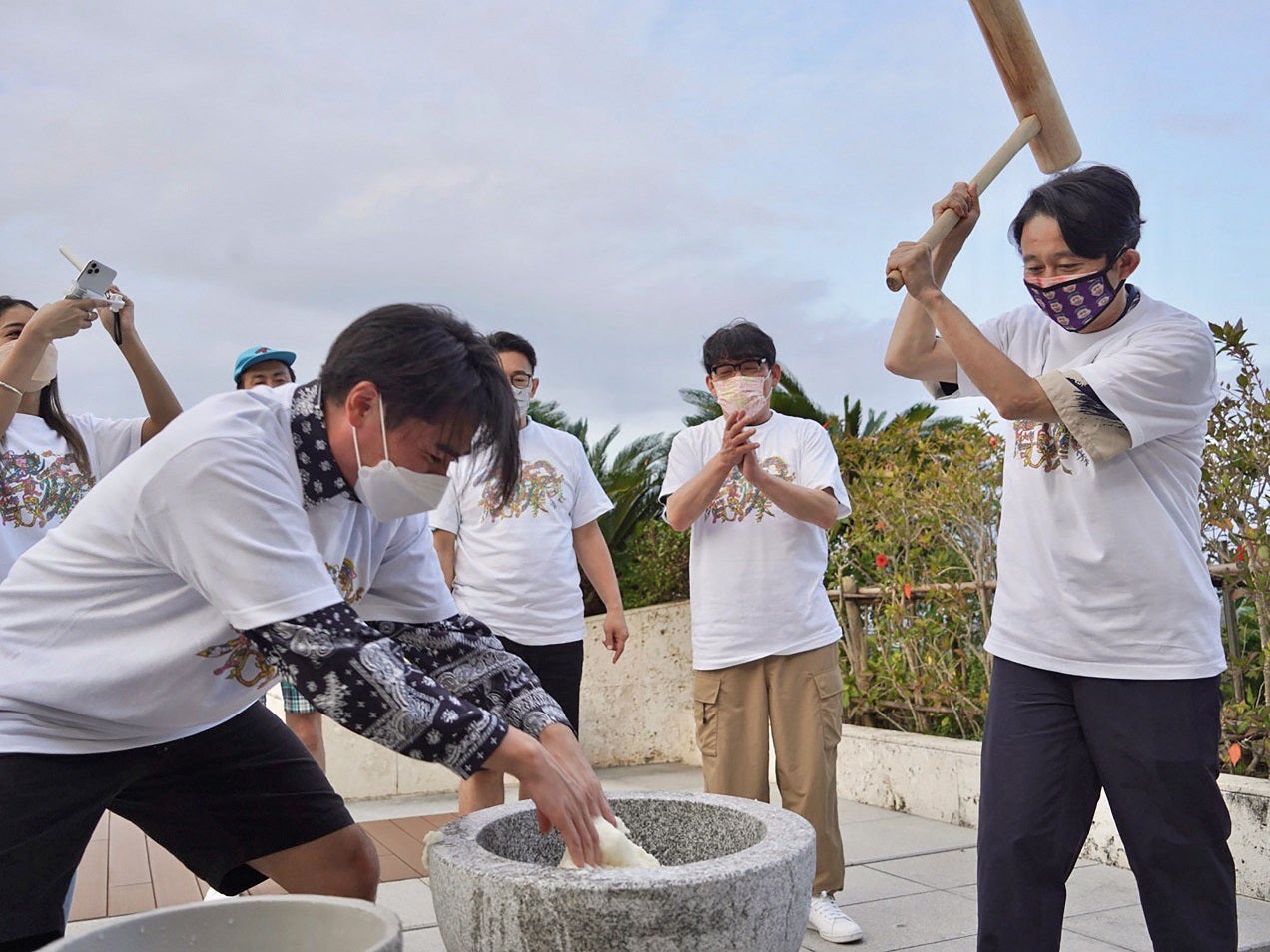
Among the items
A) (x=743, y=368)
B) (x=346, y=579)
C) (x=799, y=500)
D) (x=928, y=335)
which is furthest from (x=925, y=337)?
(x=346, y=579)

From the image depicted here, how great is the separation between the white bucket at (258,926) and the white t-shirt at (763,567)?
7.25 ft

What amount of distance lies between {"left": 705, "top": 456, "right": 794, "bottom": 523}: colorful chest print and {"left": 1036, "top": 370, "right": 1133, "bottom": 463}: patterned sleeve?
1.42 metres

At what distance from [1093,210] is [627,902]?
1804 mm

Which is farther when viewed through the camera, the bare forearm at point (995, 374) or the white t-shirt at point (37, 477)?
the white t-shirt at point (37, 477)

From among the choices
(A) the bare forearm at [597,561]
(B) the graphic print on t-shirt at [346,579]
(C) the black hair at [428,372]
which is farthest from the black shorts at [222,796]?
(A) the bare forearm at [597,561]

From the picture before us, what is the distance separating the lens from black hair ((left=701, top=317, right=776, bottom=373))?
3.92m

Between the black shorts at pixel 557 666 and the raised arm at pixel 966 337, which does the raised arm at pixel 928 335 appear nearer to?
the raised arm at pixel 966 337

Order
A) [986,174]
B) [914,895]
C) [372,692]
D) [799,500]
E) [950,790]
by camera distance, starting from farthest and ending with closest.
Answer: [950,790], [914,895], [799,500], [986,174], [372,692]

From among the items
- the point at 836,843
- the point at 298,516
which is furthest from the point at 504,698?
the point at 836,843

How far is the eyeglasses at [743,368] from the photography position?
3941mm

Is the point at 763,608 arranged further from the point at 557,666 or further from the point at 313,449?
the point at 313,449

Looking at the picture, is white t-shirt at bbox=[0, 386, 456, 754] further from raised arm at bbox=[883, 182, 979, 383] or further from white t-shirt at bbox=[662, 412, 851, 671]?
white t-shirt at bbox=[662, 412, 851, 671]

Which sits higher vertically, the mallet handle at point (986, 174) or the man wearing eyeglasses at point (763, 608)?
the mallet handle at point (986, 174)

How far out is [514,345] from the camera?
4582 millimetres
